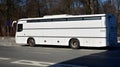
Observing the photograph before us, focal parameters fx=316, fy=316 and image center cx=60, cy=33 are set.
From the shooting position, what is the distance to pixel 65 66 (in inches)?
567

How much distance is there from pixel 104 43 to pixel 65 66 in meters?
10.4

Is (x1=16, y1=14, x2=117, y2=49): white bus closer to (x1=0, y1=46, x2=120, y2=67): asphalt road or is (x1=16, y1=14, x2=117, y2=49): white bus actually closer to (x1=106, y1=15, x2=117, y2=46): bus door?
(x1=106, y1=15, x2=117, y2=46): bus door

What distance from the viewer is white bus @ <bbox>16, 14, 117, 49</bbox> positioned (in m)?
24.5

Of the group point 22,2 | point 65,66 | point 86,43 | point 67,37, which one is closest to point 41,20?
point 67,37

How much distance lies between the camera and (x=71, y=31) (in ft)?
86.2

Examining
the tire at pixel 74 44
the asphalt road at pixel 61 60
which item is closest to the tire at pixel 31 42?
the tire at pixel 74 44

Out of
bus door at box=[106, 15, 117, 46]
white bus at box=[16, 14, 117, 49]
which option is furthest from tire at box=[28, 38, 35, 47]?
bus door at box=[106, 15, 117, 46]

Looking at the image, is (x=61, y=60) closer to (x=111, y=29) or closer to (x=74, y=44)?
(x=111, y=29)

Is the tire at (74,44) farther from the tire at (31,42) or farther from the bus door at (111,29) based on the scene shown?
the tire at (31,42)

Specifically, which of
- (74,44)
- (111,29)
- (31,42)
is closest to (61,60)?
(111,29)

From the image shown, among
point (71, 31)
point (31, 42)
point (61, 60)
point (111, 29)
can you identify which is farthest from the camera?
point (31, 42)

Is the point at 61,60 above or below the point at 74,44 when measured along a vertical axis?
below

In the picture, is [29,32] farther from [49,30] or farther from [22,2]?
[22,2]

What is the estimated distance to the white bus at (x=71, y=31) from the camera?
24.5m
